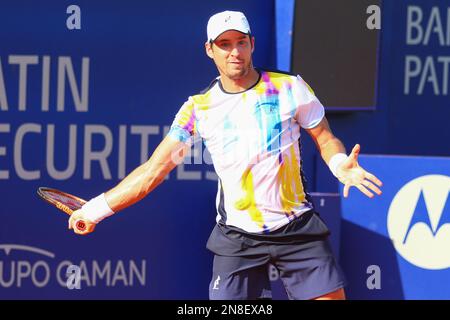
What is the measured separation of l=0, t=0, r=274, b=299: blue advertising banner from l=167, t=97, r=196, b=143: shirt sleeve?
142cm

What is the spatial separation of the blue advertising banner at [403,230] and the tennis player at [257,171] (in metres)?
1.41

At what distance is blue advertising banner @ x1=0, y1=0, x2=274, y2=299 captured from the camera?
587 centimetres

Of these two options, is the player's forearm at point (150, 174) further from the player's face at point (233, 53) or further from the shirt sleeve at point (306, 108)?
the shirt sleeve at point (306, 108)

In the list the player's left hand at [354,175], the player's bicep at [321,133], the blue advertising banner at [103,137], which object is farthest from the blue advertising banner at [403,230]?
the player's left hand at [354,175]

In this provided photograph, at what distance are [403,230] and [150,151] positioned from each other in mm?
1533

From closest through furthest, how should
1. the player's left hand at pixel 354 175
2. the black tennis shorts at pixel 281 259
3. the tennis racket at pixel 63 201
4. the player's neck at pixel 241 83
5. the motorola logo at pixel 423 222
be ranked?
the player's left hand at pixel 354 175 < the black tennis shorts at pixel 281 259 < the player's neck at pixel 241 83 < the tennis racket at pixel 63 201 < the motorola logo at pixel 423 222

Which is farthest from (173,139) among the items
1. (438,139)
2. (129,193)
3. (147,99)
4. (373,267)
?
(438,139)

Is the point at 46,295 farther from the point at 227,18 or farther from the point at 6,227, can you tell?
the point at 227,18

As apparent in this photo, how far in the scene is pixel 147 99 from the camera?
237 inches

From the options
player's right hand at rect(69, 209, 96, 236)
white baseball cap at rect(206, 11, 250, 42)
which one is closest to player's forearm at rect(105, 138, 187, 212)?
player's right hand at rect(69, 209, 96, 236)

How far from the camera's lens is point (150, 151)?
19.7 feet

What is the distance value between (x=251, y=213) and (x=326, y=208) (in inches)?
56.8

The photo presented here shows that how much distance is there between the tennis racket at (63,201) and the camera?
4621 millimetres

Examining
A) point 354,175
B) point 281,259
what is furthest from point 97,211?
point 354,175
